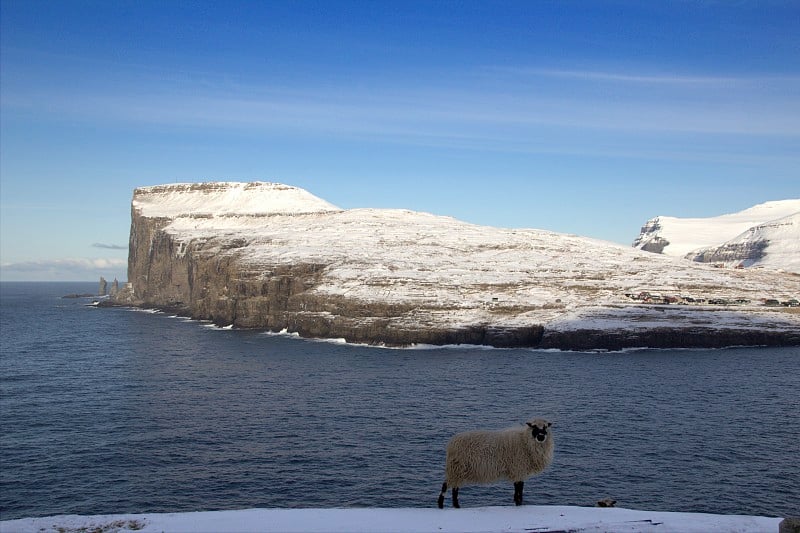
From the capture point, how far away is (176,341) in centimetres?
11925

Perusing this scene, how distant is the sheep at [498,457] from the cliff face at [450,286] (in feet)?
291

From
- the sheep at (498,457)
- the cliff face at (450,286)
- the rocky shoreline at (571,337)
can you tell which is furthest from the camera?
the cliff face at (450,286)

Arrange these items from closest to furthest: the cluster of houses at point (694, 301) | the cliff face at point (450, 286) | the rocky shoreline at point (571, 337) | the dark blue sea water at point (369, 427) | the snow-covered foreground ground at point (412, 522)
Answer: the snow-covered foreground ground at point (412, 522) < the dark blue sea water at point (369, 427) < the rocky shoreline at point (571, 337) < the cliff face at point (450, 286) < the cluster of houses at point (694, 301)

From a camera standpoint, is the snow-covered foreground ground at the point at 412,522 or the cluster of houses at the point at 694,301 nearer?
the snow-covered foreground ground at the point at 412,522

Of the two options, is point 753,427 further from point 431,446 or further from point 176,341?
point 176,341

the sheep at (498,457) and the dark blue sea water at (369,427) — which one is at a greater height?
the sheep at (498,457)

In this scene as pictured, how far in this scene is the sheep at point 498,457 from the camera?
23.8 m

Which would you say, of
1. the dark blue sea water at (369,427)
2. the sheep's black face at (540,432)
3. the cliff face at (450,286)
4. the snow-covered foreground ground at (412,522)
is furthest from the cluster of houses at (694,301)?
the snow-covered foreground ground at (412,522)

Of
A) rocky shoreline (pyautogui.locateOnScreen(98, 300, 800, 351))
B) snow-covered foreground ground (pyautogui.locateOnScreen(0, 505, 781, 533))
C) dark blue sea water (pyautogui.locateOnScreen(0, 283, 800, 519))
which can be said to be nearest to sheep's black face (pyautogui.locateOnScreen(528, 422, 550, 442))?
snow-covered foreground ground (pyautogui.locateOnScreen(0, 505, 781, 533))

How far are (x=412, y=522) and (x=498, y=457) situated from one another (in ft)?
17.5

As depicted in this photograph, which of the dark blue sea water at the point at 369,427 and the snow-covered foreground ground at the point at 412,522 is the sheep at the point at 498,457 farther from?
the dark blue sea water at the point at 369,427

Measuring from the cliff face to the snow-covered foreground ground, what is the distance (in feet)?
300

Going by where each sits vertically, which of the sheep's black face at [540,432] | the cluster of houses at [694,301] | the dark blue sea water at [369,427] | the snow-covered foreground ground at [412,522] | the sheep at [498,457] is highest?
the cluster of houses at [694,301]

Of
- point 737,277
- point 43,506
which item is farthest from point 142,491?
point 737,277
